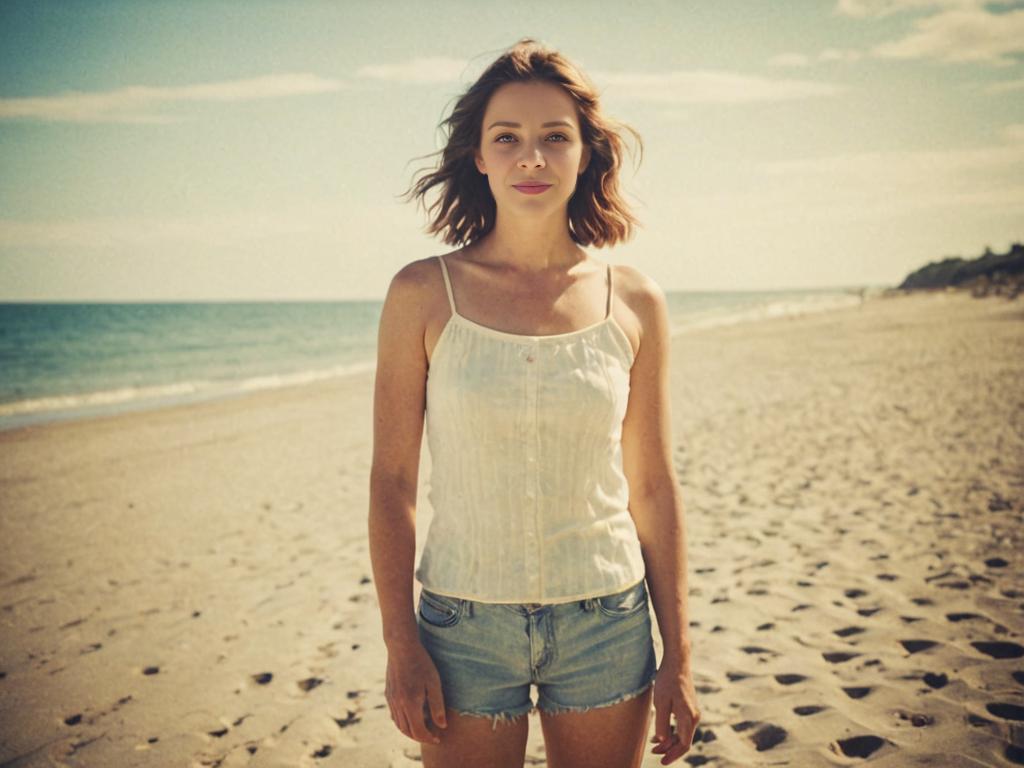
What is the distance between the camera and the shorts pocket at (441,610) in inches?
61.3

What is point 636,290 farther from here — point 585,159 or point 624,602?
point 624,602

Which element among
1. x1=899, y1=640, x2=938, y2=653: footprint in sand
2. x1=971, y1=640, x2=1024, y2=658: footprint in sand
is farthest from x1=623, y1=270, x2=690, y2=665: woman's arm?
x1=971, y1=640, x2=1024, y2=658: footprint in sand

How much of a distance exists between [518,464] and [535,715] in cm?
258

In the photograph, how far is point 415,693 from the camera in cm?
146

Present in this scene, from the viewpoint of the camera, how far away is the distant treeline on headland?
35994mm

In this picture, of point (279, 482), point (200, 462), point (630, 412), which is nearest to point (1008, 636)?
point (630, 412)

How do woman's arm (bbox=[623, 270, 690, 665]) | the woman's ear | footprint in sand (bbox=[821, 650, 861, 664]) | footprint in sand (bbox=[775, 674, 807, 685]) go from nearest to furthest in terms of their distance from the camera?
woman's arm (bbox=[623, 270, 690, 665]) < the woman's ear < footprint in sand (bbox=[775, 674, 807, 685]) < footprint in sand (bbox=[821, 650, 861, 664])

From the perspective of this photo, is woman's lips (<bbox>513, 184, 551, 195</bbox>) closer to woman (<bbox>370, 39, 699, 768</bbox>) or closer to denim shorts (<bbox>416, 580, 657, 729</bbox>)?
woman (<bbox>370, 39, 699, 768</bbox>)

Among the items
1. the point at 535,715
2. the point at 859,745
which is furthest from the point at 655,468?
the point at 535,715

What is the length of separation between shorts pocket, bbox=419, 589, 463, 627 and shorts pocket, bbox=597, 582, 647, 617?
368mm

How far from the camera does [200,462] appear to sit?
10.2 m

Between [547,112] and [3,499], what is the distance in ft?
33.4

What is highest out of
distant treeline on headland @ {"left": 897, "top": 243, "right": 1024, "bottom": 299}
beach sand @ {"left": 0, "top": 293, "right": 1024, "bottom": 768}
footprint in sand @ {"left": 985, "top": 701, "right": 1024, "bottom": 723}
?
distant treeline on headland @ {"left": 897, "top": 243, "right": 1024, "bottom": 299}

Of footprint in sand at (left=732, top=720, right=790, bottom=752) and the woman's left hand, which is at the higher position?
the woman's left hand
